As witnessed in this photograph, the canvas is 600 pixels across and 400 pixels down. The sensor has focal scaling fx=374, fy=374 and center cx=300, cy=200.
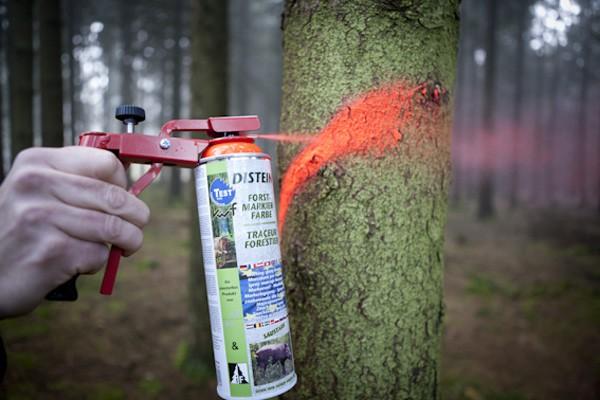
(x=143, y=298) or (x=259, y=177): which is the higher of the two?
(x=259, y=177)

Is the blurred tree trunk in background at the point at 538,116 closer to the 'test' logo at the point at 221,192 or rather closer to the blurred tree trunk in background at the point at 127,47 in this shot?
the blurred tree trunk in background at the point at 127,47

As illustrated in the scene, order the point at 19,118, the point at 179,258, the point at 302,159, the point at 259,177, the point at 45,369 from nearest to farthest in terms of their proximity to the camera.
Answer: the point at 259,177 → the point at 302,159 → the point at 45,369 → the point at 19,118 → the point at 179,258

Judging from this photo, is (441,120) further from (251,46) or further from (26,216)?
(251,46)

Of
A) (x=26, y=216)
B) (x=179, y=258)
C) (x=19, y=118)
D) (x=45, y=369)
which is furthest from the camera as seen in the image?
(x=179, y=258)

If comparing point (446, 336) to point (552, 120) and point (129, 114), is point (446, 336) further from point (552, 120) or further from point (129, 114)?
point (552, 120)

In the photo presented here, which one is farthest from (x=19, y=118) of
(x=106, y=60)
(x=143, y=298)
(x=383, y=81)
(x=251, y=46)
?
(x=106, y=60)

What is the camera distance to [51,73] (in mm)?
Answer: 5637

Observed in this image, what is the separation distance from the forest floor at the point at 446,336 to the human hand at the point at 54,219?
344cm

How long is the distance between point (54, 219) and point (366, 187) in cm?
98

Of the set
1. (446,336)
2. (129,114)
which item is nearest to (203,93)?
(129,114)

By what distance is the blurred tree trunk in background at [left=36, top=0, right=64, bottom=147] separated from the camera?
17.7 feet

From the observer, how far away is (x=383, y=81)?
1.33 m

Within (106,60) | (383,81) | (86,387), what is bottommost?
(86,387)

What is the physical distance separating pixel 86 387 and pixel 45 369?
67cm
